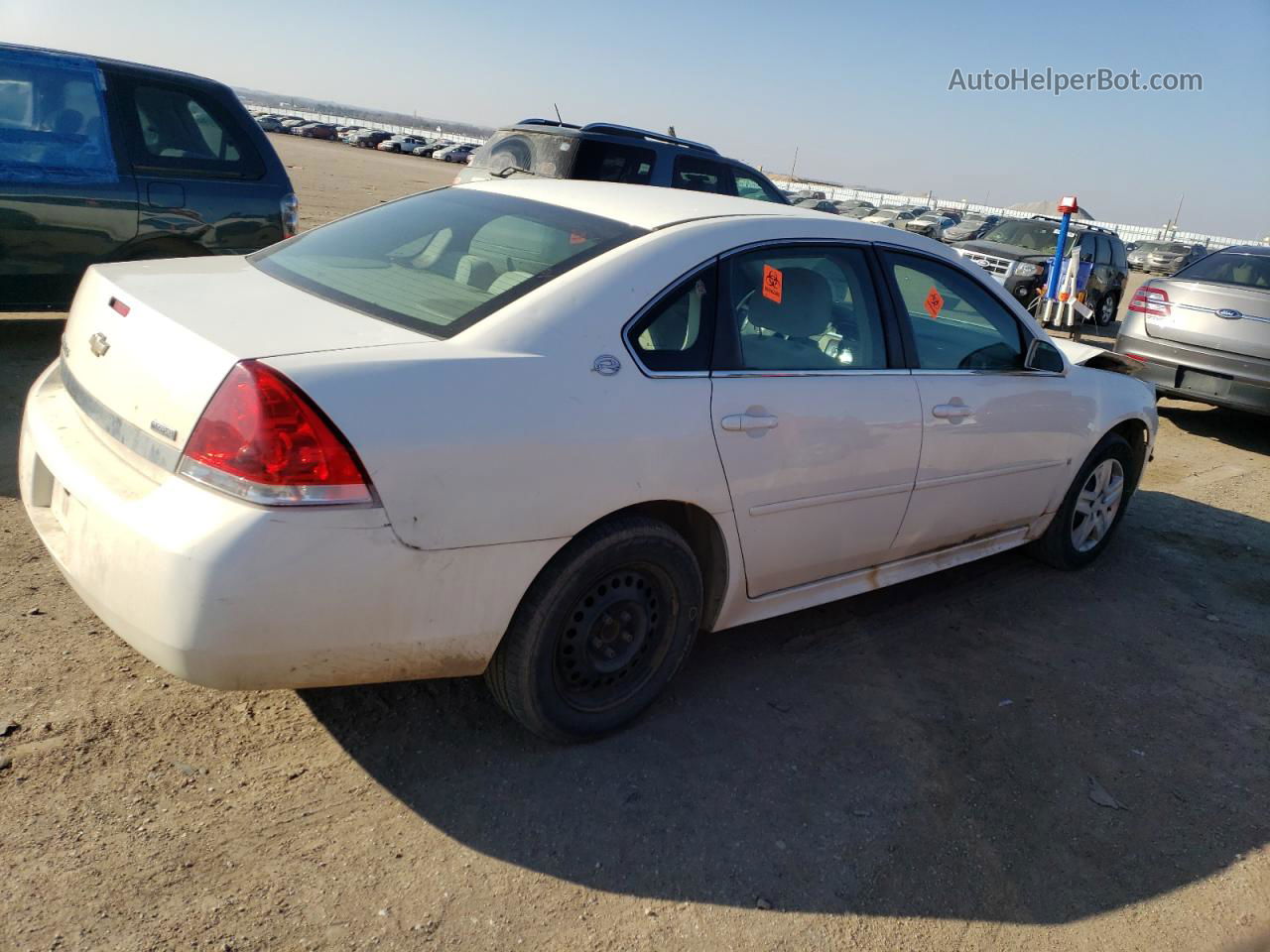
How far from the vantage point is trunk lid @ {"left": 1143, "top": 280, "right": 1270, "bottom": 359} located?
806cm

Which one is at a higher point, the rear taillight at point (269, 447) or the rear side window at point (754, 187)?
the rear side window at point (754, 187)

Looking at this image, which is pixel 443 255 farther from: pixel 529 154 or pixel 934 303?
pixel 529 154

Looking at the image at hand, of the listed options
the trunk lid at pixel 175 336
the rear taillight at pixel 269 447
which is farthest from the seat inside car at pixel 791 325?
the rear taillight at pixel 269 447

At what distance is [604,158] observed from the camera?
927 centimetres

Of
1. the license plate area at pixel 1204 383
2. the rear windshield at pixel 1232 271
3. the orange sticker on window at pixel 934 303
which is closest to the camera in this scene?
the orange sticker on window at pixel 934 303

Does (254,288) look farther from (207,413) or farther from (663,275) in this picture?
(663,275)

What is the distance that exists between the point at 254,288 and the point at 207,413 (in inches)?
32.1

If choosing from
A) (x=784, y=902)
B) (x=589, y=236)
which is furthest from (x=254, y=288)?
(x=784, y=902)

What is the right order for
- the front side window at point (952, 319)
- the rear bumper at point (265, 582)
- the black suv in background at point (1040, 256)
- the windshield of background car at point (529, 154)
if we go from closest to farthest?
the rear bumper at point (265, 582)
the front side window at point (952, 319)
the windshield of background car at point (529, 154)
the black suv in background at point (1040, 256)

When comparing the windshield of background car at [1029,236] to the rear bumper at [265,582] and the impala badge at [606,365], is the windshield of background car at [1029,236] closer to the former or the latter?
the impala badge at [606,365]

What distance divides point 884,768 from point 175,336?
8.08 feet

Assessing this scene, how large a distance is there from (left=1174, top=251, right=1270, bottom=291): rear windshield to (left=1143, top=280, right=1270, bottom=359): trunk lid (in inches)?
10.6

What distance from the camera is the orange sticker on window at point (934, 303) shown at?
4057 millimetres

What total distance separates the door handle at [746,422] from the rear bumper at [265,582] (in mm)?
692
